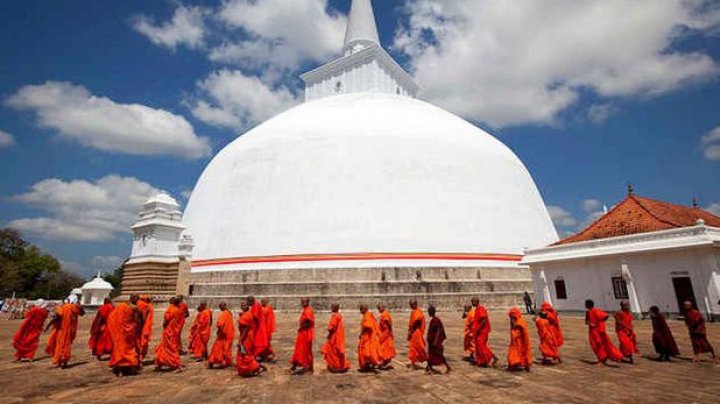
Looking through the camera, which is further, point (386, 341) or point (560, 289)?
point (560, 289)

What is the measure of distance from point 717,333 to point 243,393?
11394 millimetres

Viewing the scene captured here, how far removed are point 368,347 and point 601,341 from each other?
4.20 metres

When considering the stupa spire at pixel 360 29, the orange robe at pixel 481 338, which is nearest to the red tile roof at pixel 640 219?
the orange robe at pixel 481 338

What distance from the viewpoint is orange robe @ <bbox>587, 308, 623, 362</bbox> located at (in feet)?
22.5

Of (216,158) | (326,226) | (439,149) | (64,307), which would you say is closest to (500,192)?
(439,149)

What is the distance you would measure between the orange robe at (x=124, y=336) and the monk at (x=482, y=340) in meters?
5.89

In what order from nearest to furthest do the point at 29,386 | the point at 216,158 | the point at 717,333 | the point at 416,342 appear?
the point at 29,386 → the point at 416,342 → the point at 717,333 → the point at 216,158

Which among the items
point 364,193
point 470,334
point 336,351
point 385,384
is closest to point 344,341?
point 336,351

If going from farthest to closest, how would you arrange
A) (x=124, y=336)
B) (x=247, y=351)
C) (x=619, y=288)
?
(x=619, y=288) < (x=124, y=336) < (x=247, y=351)

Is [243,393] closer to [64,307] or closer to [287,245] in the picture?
[64,307]

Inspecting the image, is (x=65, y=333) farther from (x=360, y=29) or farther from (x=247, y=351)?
(x=360, y=29)

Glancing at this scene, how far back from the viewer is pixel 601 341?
6930 mm

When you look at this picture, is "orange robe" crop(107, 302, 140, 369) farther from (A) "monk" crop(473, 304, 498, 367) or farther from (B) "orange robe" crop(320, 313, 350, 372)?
(A) "monk" crop(473, 304, 498, 367)

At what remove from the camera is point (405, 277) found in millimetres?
15398
